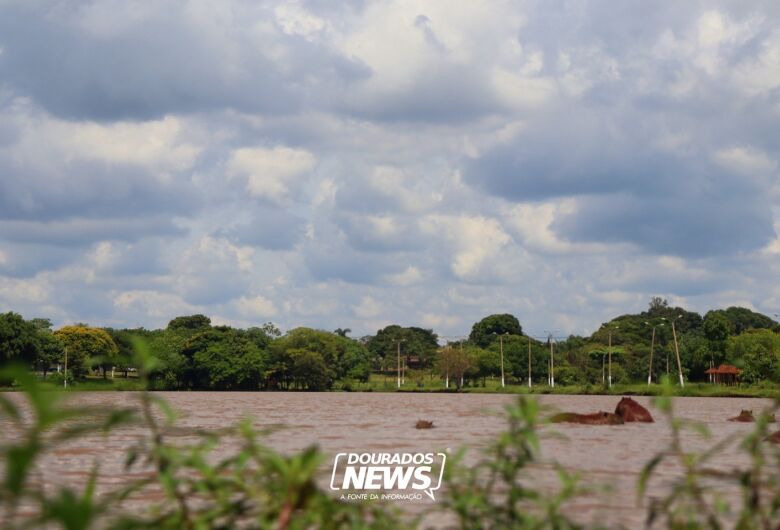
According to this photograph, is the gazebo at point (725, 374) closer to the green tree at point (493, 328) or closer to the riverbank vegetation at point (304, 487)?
the green tree at point (493, 328)

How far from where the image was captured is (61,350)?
12812cm

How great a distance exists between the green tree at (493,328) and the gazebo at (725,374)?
5658cm

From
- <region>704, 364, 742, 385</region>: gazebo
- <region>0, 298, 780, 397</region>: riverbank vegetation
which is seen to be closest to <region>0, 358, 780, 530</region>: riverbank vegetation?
<region>0, 298, 780, 397</region>: riverbank vegetation

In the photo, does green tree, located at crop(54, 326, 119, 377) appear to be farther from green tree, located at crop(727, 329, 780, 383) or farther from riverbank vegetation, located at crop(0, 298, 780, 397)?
green tree, located at crop(727, 329, 780, 383)

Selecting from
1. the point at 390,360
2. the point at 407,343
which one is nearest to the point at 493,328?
the point at 407,343

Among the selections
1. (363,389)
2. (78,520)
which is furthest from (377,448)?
(363,389)

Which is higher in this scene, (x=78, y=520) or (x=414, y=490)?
(x=78, y=520)

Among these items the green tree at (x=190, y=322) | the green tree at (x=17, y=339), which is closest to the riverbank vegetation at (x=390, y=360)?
the green tree at (x=17, y=339)

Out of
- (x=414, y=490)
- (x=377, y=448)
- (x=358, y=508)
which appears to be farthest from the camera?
(x=377, y=448)

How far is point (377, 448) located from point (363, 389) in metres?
109

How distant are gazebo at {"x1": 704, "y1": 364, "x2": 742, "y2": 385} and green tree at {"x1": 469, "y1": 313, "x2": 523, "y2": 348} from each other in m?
A: 56.6

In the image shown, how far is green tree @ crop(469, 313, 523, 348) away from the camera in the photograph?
17750cm

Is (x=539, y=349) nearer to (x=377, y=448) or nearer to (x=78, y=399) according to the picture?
(x=377, y=448)

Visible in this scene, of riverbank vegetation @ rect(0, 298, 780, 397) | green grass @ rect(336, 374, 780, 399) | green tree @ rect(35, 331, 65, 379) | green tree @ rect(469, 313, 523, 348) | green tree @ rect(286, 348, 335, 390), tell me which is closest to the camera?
green grass @ rect(336, 374, 780, 399)
